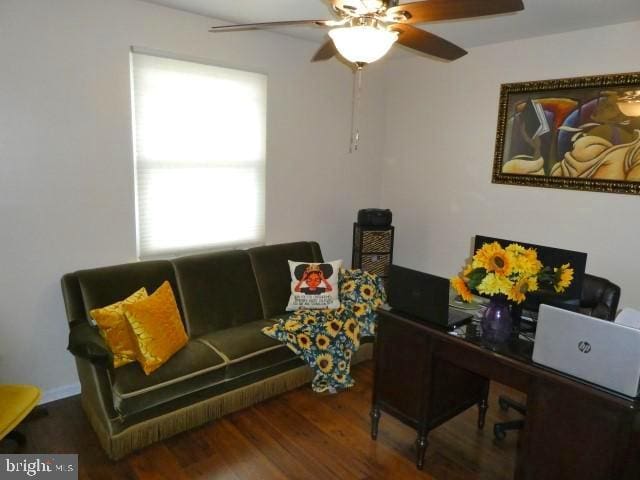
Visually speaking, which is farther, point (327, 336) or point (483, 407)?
point (327, 336)

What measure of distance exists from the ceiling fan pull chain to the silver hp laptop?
2.86 m

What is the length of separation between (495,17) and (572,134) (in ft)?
3.36

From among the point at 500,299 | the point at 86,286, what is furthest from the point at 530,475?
the point at 86,286

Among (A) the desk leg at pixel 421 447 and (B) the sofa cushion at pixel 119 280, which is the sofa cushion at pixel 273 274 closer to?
(B) the sofa cushion at pixel 119 280

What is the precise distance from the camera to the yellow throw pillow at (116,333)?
7.97ft

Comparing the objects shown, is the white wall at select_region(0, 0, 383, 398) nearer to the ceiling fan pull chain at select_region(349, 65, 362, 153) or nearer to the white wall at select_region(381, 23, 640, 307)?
the ceiling fan pull chain at select_region(349, 65, 362, 153)

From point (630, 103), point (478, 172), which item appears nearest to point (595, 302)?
point (630, 103)

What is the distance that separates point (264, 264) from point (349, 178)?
138cm

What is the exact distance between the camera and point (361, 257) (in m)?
4.03

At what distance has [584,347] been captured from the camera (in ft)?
5.51

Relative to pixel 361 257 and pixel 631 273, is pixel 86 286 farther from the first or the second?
pixel 631 273

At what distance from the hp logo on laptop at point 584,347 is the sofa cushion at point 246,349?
5.78 ft

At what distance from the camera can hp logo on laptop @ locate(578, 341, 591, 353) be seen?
1.67 meters
